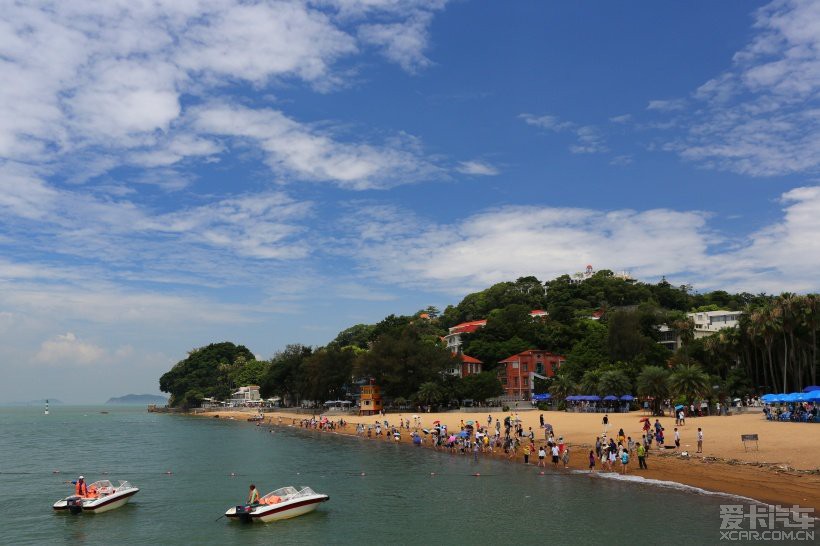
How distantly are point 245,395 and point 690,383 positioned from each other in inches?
5937

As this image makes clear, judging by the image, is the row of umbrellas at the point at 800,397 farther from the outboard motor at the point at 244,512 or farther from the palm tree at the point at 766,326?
the outboard motor at the point at 244,512

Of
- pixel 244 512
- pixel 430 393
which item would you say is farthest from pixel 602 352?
pixel 244 512

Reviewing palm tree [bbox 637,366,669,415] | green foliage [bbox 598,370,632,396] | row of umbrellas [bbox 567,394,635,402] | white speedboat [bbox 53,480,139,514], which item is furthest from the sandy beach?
white speedboat [bbox 53,480,139,514]

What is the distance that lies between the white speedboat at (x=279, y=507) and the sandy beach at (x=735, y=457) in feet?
62.8

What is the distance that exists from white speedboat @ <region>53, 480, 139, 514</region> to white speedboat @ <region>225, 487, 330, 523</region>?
6.90 m

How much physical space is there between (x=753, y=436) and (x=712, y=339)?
4470 cm

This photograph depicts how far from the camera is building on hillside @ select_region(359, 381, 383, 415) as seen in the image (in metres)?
108

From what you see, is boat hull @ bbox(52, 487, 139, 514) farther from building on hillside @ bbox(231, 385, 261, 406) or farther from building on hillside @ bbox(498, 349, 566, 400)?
building on hillside @ bbox(231, 385, 261, 406)

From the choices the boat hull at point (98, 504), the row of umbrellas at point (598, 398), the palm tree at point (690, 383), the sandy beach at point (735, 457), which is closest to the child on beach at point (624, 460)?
the sandy beach at point (735, 457)

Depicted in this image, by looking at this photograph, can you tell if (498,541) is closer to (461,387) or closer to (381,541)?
(381,541)

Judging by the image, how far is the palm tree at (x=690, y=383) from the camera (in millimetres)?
57094

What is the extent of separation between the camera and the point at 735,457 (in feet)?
121

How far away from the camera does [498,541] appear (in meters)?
25.0

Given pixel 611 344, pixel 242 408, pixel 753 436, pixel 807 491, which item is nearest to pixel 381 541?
pixel 807 491
